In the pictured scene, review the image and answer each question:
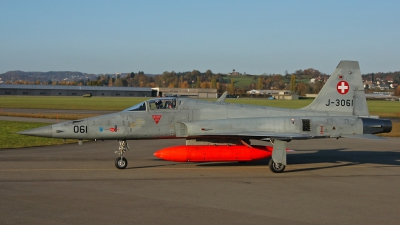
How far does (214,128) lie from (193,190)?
374 centimetres

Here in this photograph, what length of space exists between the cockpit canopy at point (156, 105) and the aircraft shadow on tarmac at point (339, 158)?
2478 mm

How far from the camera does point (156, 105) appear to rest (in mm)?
16234

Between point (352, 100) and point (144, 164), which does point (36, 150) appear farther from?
point (352, 100)

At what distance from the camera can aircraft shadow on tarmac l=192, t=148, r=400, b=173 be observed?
17517 millimetres

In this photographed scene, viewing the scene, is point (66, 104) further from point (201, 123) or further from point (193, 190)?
point (193, 190)

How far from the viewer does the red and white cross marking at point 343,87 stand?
17.2 metres

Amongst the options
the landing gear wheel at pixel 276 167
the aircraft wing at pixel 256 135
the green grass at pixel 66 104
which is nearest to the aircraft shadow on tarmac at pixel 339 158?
the landing gear wheel at pixel 276 167

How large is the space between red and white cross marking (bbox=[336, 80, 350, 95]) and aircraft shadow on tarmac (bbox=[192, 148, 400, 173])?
2696 mm

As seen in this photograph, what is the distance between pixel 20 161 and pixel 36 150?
12.4 ft

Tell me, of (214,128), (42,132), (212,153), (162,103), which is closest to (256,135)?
(214,128)

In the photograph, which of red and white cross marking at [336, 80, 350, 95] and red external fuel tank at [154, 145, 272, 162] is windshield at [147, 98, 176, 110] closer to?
red external fuel tank at [154, 145, 272, 162]

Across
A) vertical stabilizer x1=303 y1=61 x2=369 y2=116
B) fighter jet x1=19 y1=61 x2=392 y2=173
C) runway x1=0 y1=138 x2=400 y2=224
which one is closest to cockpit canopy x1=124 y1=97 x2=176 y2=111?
fighter jet x1=19 y1=61 x2=392 y2=173

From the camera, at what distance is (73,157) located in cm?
1853

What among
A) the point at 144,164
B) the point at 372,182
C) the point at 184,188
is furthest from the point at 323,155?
the point at 184,188
